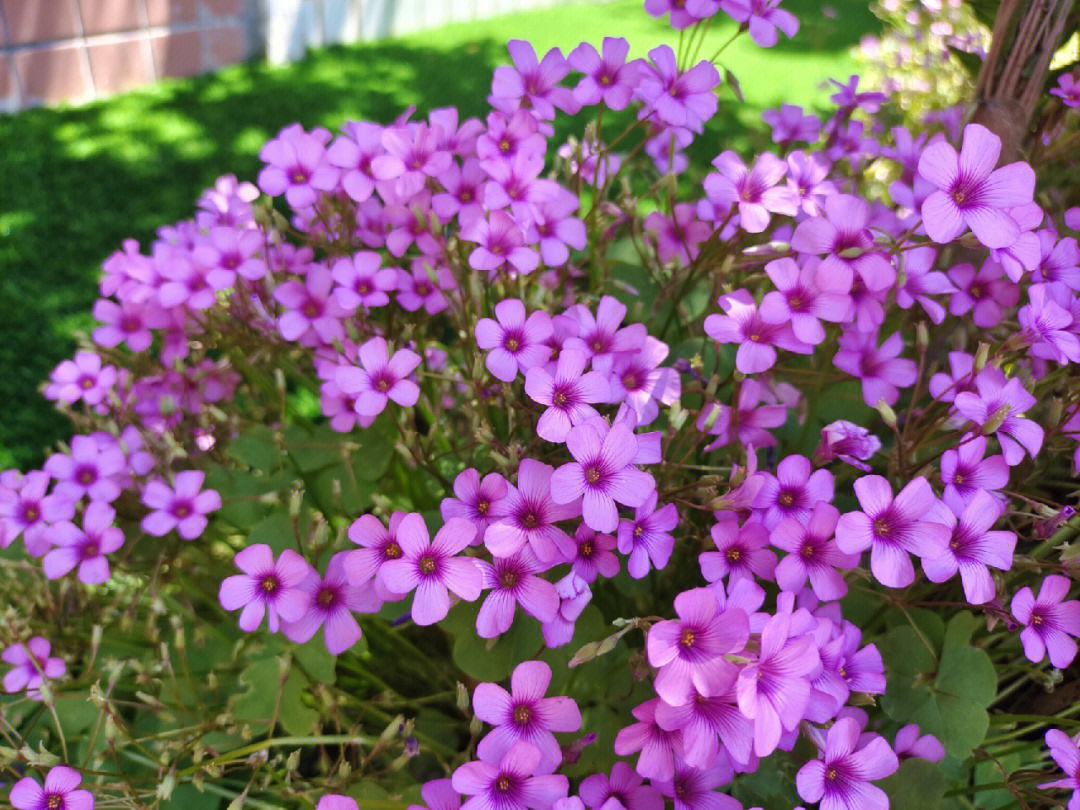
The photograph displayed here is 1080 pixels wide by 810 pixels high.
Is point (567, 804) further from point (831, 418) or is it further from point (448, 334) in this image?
point (448, 334)

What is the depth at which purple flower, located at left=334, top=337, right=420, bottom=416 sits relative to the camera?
0.93m

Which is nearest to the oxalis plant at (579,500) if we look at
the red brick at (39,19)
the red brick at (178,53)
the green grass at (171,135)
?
the green grass at (171,135)

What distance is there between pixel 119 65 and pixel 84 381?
8.57 ft

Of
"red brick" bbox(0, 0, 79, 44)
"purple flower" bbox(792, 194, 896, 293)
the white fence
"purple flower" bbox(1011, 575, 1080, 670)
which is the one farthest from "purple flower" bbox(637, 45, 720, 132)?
the white fence

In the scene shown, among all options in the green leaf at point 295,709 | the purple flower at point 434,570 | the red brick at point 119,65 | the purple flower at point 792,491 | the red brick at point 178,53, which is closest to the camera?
the purple flower at point 434,570

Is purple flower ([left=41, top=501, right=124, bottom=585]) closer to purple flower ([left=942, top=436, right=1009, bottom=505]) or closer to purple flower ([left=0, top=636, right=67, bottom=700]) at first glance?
purple flower ([left=0, top=636, right=67, bottom=700])

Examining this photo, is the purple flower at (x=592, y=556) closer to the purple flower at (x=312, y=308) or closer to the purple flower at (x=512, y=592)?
the purple flower at (x=512, y=592)

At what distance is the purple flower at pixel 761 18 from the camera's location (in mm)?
1077

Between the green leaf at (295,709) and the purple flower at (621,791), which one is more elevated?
the purple flower at (621,791)

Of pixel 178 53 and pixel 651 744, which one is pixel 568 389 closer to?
pixel 651 744

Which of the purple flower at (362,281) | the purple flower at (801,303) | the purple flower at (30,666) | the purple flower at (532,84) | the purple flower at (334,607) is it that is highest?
the purple flower at (532,84)

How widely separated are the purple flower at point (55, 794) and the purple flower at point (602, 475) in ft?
1.87

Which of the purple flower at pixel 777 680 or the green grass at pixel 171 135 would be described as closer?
the purple flower at pixel 777 680

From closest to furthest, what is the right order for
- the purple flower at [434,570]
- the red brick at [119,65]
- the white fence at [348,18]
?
the purple flower at [434,570], the red brick at [119,65], the white fence at [348,18]
